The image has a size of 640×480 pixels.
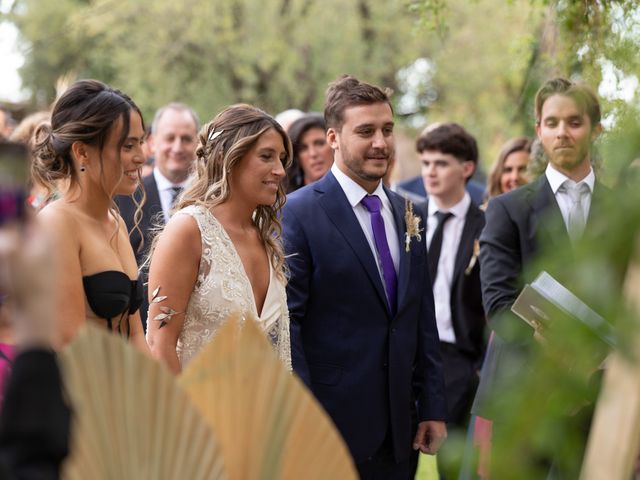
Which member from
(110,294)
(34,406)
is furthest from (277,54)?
(34,406)

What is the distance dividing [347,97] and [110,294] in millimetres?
2026

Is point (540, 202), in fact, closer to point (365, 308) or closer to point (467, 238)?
point (365, 308)

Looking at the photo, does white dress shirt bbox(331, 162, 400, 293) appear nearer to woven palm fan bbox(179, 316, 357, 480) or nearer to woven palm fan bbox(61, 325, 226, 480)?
woven palm fan bbox(179, 316, 357, 480)

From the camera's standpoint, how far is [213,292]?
176 inches

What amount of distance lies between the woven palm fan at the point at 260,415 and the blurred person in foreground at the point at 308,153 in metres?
5.68

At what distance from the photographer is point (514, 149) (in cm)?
884

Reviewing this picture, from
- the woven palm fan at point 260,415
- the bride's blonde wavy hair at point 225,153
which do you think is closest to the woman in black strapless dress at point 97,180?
the bride's blonde wavy hair at point 225,153

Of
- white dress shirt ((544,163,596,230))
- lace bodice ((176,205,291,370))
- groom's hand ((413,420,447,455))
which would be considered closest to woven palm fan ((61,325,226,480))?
lace bodice ((176,205,291,370))

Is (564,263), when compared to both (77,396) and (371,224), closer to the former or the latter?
(77,396)

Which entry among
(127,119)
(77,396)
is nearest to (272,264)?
(127,119)

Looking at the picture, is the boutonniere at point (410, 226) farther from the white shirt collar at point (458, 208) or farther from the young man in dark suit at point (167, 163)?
the white shirt collar at point (458, 208)

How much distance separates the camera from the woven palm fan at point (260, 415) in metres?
2.09

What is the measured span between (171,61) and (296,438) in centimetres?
2095

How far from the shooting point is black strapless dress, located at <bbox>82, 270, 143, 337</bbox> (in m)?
4.13
